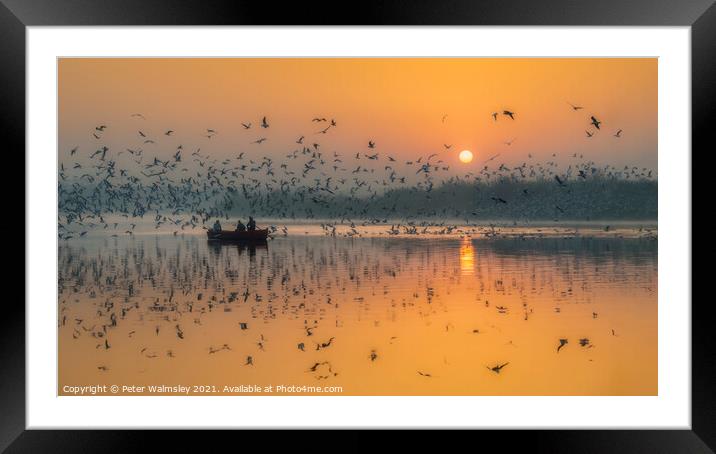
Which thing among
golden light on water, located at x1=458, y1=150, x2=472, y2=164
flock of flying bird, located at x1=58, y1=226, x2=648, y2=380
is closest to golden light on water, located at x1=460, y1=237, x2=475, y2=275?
flock of flying bird, located at x1=58, y1=226, x2=648, y2=380

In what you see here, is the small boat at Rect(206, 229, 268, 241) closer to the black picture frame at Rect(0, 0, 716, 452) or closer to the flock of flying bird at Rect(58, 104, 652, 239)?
the flock of flying bird at Rect(58, 104, 652, 239)

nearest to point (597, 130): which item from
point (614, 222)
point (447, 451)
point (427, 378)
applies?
point (614, 222)

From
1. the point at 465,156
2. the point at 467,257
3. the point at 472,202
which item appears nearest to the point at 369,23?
the point at 465,156

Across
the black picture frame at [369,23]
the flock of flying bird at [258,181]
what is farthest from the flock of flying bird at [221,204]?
the black picture frame at [369,23]

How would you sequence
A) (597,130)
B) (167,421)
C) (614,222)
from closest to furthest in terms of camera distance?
(167,421) → (597,130) → (614,222)

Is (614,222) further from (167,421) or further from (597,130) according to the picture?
(167,421)

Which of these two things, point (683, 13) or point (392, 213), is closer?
point (683, 13)

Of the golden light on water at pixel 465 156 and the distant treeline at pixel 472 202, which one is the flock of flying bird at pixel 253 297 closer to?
the distant treeline at pixel 472 202
